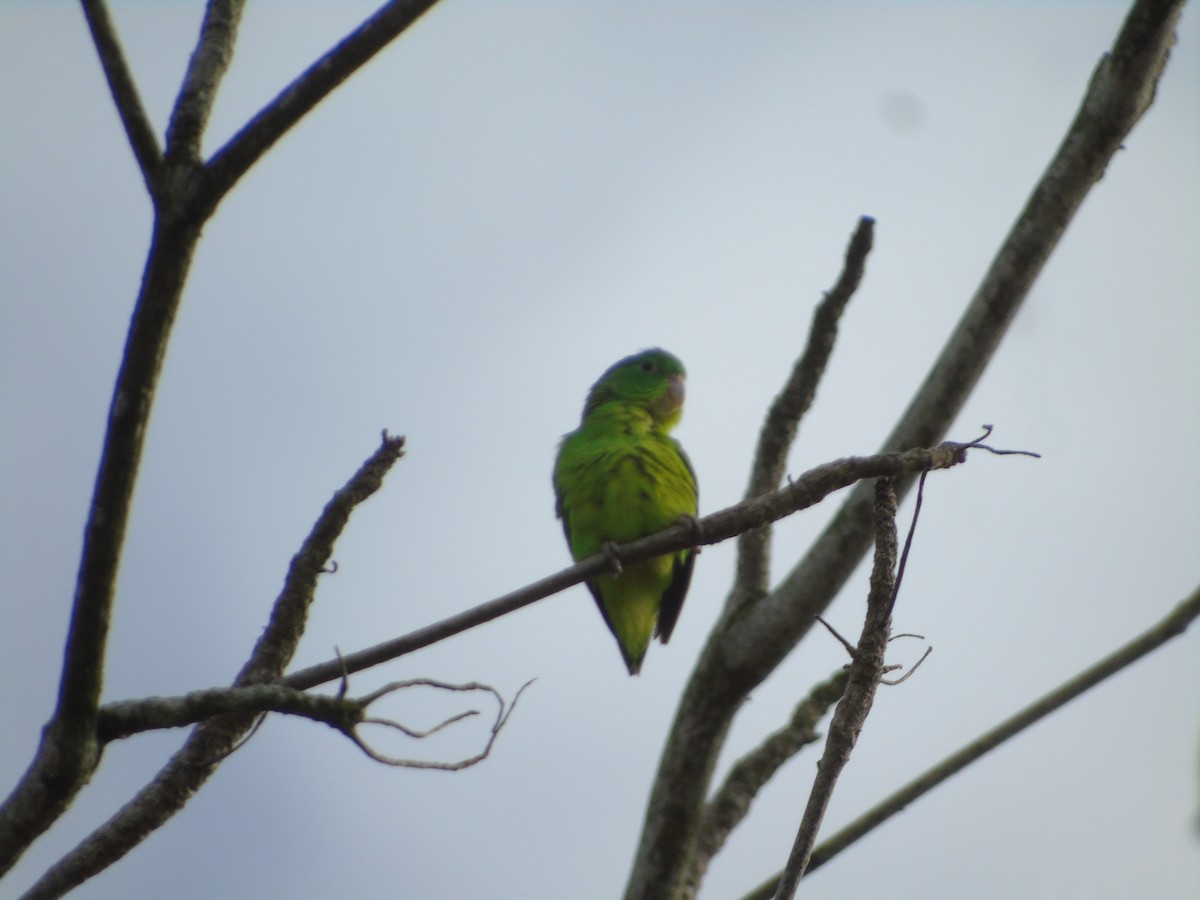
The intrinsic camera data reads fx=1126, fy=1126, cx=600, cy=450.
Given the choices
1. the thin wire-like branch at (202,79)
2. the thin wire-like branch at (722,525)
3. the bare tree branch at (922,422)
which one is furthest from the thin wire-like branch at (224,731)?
the bare tree branch at (922,422)

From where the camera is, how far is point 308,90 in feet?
7.99

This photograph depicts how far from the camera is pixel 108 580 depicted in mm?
2336

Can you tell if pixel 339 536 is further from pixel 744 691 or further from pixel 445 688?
pixel 744 691

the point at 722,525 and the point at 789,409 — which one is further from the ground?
the point at 789,409

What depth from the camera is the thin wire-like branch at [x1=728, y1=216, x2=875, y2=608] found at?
4.99 meters

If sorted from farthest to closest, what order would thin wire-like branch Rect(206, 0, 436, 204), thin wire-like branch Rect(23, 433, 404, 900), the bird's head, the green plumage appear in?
the bird's head < the green plumage < thin wire-like branch Rect(23, 433, 404, 900) < thin wire-like branch Rect(206, 0, 436, 204)

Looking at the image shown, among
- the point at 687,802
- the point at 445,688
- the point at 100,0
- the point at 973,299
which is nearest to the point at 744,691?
the point at 687,802

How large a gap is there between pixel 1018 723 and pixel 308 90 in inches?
111

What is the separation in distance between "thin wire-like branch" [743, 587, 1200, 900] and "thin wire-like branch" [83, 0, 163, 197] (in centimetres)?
276

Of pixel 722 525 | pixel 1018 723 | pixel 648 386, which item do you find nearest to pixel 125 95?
pixel 722 525

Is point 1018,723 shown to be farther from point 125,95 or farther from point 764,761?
point 125,95

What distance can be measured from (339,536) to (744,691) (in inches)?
83.1

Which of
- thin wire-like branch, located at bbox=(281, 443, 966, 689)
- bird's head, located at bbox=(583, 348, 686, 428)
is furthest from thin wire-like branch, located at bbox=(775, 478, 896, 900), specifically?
bird's head, located at bbox=(583, 348, 686, 428)

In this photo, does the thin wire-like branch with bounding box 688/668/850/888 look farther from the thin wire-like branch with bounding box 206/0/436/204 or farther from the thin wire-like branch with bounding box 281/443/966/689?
the thin wire-like branch with bounding box 206/0/436/204
